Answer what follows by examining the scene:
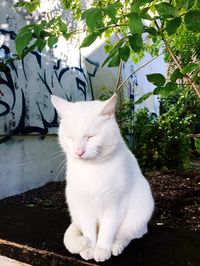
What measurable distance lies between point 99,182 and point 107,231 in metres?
0.22

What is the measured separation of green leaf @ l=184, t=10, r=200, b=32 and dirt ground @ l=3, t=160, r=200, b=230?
1.48 meters

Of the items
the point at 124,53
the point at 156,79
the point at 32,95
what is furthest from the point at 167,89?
the point at 32,95

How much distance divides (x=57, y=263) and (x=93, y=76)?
3.68 metres

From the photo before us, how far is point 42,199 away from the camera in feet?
11.7

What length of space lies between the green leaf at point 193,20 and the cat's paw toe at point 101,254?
1.01 meters

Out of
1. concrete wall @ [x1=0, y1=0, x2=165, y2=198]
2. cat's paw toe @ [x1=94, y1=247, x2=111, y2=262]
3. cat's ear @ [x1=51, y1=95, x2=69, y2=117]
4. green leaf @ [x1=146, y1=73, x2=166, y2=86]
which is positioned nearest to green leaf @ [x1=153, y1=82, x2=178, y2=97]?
green leaf @ [x1=146, y1=73, x2=166, y2=86]

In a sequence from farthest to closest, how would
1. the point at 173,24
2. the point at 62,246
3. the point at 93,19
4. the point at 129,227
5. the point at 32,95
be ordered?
the point at 32,95 < the point at 62,246 < the point at 129,227 < the point at 173,24 < the point at 93,19

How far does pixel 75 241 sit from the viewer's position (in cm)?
156

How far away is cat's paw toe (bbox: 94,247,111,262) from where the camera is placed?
137 centimetres

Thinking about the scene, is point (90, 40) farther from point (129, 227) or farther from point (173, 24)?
point (129, 227)

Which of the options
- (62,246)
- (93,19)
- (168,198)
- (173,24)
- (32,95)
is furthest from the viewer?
(32,95)

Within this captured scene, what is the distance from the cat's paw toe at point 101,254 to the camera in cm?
137

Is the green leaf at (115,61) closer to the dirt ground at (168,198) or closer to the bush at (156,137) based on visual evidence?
the dirt ground at (168,198)

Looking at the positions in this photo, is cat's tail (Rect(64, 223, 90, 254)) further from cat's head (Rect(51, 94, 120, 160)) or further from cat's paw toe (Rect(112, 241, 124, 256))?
cat's head (Rect(51, 94, 120, 160))
